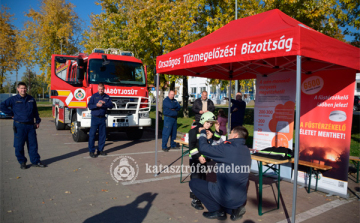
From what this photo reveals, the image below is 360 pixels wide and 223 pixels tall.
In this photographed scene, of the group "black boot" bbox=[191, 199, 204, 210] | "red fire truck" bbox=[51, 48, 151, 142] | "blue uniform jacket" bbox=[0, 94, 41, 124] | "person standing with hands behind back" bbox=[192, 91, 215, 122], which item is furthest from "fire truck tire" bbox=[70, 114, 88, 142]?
"black boot" bbox=[191, 199, 204, 210]

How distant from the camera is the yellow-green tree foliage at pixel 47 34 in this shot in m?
25.8

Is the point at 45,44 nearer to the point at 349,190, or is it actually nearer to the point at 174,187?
the point at 174,187

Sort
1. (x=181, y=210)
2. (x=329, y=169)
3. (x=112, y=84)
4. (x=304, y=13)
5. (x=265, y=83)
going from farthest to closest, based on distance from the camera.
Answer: (x=304, y=13) → (x=112, y=84) → (x=265, y=83) → (x=329, y=169) → (x=181, y=210)

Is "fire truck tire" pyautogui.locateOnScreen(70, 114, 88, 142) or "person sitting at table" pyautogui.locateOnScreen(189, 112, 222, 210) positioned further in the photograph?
"fire truck tire" pyautogui.locateOnScreen(70, 114, 88, 142)

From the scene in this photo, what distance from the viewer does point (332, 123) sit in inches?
203

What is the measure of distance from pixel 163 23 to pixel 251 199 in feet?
38.0

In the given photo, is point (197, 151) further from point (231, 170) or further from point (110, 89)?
point (110, 89)

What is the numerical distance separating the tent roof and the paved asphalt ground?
2446 mm

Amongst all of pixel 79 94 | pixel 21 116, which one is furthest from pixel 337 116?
pixel 79 94

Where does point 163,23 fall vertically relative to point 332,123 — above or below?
above

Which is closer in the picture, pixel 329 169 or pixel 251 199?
pixel 251 199

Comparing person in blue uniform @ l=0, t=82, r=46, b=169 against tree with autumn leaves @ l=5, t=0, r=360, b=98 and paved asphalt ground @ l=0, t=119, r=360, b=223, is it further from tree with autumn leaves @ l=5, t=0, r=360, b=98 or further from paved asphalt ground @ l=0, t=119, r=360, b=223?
tree with autumn leaves @ l=5, t=0, r=360, b=98

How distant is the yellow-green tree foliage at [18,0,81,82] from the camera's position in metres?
25.8

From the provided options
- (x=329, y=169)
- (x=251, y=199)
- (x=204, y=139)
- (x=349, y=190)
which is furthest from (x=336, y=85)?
(x=204, y=139)
